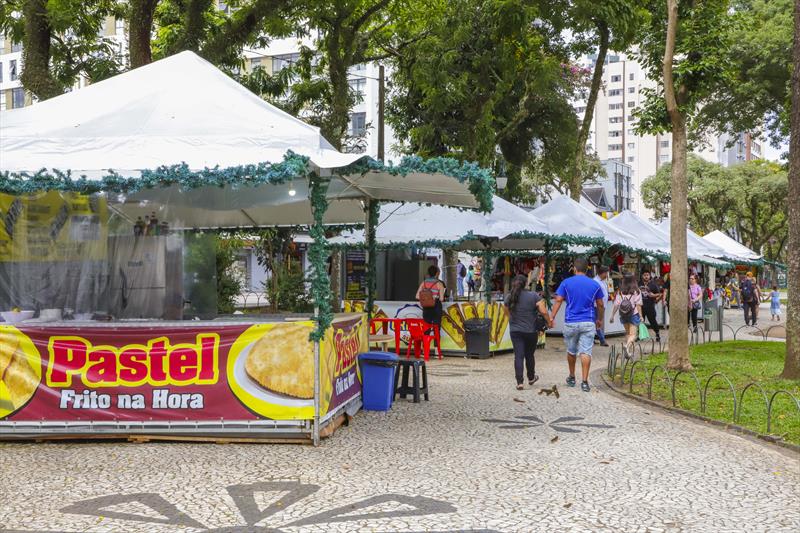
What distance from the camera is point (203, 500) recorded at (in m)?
6.02

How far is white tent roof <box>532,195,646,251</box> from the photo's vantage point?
1959 centimetres

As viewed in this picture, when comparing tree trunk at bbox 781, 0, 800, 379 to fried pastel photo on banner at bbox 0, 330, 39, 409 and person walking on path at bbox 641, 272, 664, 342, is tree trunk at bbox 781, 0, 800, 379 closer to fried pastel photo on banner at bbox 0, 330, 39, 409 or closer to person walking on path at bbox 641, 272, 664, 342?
person walking on path at bbox 641, 272, 664, 342

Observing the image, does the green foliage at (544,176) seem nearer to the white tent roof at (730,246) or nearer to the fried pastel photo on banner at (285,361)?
the white tent roof at (730,246)

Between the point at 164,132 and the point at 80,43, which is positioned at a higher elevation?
the point at 80,43

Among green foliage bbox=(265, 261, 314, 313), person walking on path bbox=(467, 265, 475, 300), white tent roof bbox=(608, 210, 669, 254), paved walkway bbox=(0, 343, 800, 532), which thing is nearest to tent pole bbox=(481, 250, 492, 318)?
green foliage bbox=(265, 261, 314, 313)

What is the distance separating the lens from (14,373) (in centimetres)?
830

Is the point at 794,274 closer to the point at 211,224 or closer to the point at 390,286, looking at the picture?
the point at 211,224

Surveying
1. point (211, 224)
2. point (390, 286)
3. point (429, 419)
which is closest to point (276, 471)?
point (429, 419)

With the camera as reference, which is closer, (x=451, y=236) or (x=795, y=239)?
(x=795, y=239)

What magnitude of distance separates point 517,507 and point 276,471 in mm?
2230

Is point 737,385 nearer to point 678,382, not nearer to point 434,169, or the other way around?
point 678,382

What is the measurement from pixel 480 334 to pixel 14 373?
10150mm

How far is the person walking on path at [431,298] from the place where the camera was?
16031mm

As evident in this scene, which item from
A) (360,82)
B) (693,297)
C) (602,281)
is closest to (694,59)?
(602,281)
